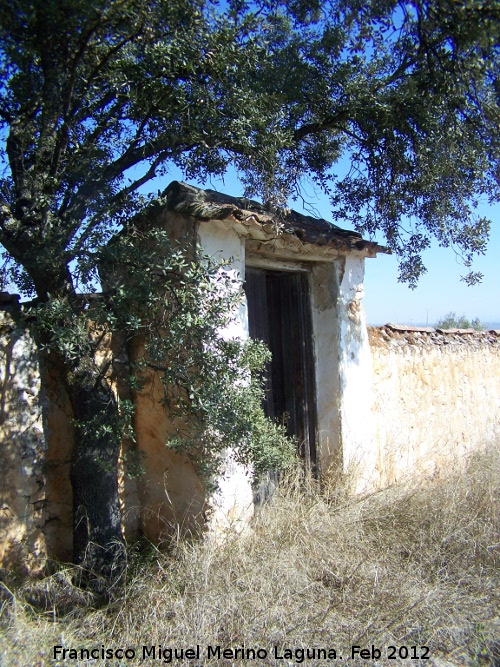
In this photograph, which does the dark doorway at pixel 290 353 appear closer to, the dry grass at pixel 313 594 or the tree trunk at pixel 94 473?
the dry grass at pixel 313 594

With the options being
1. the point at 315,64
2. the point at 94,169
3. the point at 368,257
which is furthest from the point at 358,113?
the point at 94,169

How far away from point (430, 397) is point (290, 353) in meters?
2.80

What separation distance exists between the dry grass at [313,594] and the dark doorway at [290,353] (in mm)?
1142

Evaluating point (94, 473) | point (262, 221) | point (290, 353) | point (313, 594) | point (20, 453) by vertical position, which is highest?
point (262, 221)

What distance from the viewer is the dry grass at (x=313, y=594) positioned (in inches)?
138

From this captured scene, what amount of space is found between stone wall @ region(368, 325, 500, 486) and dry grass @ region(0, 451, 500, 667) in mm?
1769

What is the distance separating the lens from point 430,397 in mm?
8156

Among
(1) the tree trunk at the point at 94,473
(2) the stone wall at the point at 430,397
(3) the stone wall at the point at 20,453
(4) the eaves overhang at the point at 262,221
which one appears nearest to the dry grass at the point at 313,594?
(1) the tree trunk at the point at 94,473

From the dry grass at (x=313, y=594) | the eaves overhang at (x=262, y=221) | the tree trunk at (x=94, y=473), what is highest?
the eaves overhang at (x=262, y=221)

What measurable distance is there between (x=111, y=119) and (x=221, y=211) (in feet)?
3.84

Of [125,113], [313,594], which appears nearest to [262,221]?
[125,113]

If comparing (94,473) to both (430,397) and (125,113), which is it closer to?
(125,113)

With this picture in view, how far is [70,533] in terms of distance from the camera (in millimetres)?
4562

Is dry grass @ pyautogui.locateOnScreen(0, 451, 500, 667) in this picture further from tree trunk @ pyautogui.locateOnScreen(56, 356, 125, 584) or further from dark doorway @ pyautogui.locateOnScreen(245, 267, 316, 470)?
dark doorway @ pyautogui.locateOnScreen(245, 267, 316, 470)
